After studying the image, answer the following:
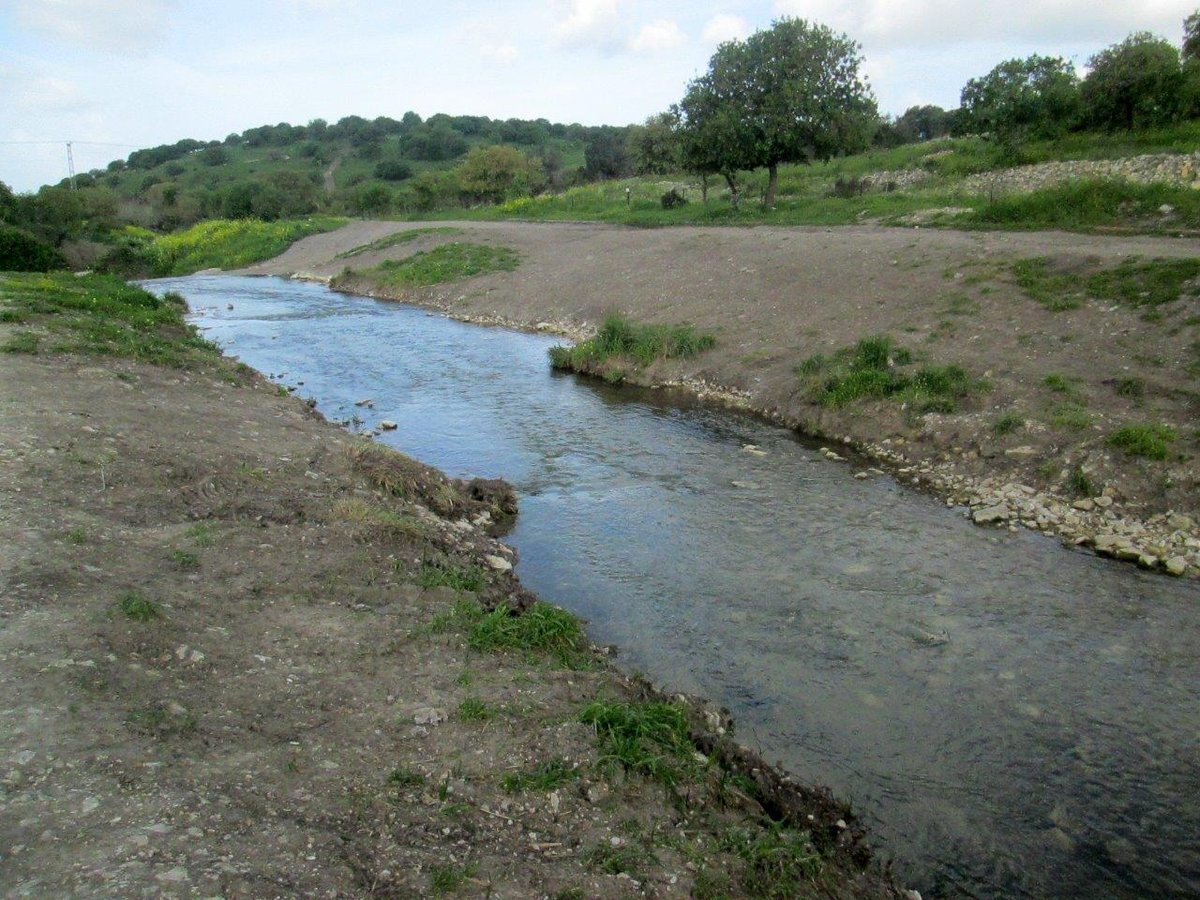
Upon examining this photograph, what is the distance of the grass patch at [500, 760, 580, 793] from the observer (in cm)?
545

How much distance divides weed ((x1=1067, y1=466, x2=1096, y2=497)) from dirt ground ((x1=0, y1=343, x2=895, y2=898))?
25.9 ft

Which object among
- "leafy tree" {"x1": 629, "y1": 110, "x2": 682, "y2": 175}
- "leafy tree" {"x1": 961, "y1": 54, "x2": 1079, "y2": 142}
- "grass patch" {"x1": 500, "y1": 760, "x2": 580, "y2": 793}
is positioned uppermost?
"leafy tree" {"x1": 629, "y1": 110, "x2": 682, "y2": 175}

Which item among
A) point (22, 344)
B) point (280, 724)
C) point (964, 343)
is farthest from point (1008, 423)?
point (22, 344)

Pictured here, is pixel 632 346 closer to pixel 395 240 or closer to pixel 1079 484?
pixel 1079 484

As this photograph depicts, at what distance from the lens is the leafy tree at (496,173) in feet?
220

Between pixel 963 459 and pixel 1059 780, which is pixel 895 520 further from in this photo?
pixel 1059 780

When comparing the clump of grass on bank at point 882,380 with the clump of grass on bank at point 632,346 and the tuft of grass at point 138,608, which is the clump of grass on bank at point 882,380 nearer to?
the clump of grass on bank at point 632,346

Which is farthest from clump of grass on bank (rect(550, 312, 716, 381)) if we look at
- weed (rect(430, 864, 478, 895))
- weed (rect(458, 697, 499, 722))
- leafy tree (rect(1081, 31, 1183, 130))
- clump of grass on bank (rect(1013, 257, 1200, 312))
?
leafy tree (rect(1081, 31, 1183, 130))

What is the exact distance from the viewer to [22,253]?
103 ft

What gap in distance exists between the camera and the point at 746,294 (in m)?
22.4

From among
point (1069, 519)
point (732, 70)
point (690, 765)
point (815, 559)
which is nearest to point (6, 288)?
point (815, 559)

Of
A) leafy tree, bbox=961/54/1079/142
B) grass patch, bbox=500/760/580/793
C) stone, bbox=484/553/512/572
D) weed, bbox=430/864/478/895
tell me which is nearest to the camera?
weed, bbox=430/864/478/895

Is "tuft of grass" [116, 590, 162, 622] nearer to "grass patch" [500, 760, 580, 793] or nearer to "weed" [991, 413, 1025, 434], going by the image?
"grass patch" [500, 760, 580, 793]

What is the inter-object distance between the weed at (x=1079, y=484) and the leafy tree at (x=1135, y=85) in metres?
22.9
